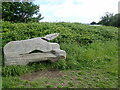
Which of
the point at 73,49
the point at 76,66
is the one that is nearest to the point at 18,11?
the point at 73,49

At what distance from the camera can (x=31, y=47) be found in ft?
11.1

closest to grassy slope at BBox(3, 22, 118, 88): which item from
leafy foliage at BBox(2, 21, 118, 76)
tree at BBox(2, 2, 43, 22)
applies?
leafy foliage at BBox(2, 21, 118, 76)

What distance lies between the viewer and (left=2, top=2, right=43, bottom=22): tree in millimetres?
9602

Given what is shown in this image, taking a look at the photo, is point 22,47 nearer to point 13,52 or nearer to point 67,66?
point 13,52

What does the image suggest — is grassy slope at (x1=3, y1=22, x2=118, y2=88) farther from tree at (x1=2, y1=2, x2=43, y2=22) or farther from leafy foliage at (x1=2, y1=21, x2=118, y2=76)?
tree at (x1=2, y1=2, x2=43, y2=22)

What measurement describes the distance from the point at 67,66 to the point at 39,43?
3.48ft

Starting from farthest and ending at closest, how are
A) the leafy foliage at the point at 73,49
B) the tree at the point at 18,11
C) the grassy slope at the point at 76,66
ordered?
the tree at the point at 18,11
the leafy foliage at the point at 73,49
the grassy slope at the point at 76,66

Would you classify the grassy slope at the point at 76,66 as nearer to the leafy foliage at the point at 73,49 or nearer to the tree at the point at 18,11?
the leafy foliage at the point at 73,49

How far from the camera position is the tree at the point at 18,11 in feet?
31.5

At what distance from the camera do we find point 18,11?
399 inches

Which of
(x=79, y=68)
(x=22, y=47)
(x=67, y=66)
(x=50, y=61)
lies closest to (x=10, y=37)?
(x=22, y=47)

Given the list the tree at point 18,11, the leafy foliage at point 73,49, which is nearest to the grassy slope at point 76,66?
the leafy foliage at point 73,49

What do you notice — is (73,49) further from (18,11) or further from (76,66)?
(18,11)

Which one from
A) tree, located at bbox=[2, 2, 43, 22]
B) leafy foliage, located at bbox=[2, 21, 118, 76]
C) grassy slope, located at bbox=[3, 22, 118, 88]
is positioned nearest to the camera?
grassy slope, located at bbox=[3, 22, 118, 88]
